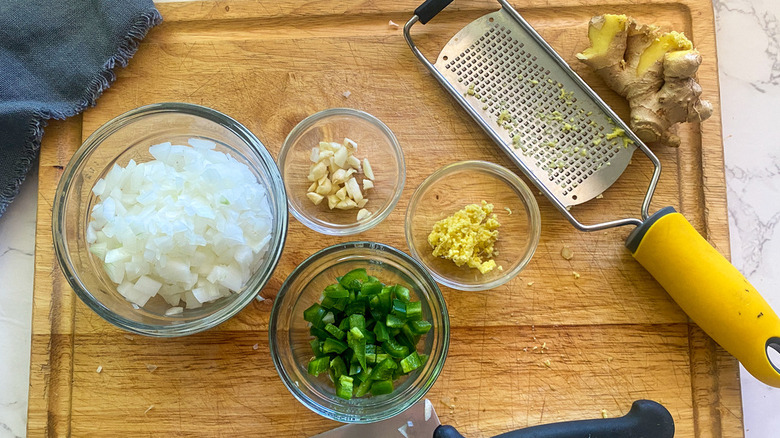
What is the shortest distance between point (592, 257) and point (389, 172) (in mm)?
662

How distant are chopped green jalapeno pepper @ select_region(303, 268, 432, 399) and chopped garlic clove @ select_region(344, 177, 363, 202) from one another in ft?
0.80

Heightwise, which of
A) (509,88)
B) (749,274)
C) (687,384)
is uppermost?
(509,88)

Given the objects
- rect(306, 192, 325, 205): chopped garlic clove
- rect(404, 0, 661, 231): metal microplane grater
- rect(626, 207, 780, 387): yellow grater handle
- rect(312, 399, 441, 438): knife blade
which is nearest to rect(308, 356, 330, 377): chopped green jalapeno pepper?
rect(312, 399, 441, 438): knife blade

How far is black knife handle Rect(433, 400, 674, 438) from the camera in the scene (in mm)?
1521

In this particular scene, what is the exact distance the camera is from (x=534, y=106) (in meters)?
1.74

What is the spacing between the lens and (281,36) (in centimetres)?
177

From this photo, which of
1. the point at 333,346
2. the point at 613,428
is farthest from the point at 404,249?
the point at 613,428

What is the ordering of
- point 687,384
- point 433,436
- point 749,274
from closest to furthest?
point 433,436 < point 687,384 < point 749,274

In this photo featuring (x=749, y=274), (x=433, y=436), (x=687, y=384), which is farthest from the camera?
(x=749, y=274)

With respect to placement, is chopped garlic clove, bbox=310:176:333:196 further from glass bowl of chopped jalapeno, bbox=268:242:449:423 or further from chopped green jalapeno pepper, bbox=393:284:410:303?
chopped green jalapeno pepper, bbox=393:284:410:303

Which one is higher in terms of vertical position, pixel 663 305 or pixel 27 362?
pixel 663 305

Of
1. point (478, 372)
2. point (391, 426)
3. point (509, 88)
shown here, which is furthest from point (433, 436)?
point (509, 88)

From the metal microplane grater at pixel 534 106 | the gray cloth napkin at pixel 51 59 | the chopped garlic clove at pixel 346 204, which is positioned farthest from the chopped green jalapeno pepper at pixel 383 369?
the gray cloth napkin at pixel 51 59

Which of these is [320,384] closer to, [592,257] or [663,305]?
[592,257]
